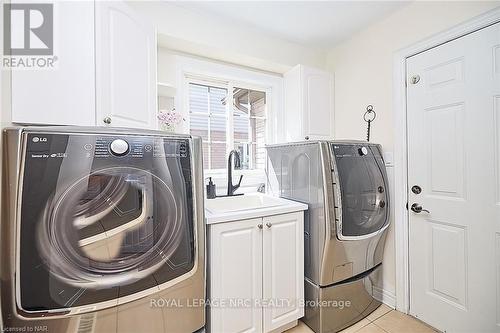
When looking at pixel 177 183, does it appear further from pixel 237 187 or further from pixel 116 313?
pixel 237 187

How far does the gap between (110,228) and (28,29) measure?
40.8 inches

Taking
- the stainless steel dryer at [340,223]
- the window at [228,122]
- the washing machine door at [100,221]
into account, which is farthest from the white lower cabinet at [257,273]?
the window at [228,122]

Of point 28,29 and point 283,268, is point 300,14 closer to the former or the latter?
point 28,29

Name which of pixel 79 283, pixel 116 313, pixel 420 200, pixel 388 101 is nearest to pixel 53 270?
pixel 79 283

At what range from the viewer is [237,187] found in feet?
7.01

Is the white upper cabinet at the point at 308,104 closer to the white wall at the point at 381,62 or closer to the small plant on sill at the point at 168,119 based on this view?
the white wall at the point at 381,62

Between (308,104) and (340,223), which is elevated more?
(308,104)

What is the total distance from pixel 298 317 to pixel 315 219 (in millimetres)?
741

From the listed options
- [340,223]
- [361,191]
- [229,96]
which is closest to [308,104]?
[229,96]

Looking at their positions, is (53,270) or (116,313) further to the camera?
(116,313)

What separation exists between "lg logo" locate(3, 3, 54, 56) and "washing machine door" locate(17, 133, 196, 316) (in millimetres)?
550

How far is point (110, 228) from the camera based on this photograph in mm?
963

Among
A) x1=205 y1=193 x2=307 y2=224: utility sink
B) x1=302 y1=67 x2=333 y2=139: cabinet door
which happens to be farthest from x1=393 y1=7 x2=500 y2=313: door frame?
x1=205 y1=193 x2=307 y2=224: utility sink

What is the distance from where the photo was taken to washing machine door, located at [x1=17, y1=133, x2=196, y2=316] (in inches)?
33.6
